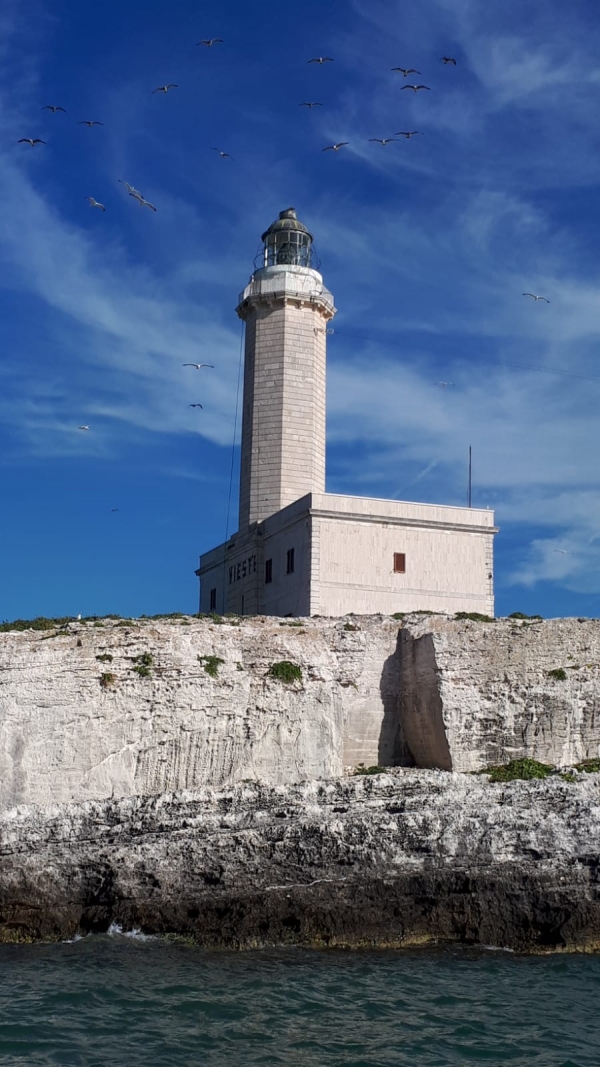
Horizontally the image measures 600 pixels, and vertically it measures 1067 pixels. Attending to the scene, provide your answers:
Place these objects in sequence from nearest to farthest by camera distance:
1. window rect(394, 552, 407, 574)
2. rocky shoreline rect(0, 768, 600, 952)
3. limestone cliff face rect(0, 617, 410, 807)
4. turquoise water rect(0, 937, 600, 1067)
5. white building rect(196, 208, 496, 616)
Answer: turquoise water rect(0, 937, 600, 1067)
rocky shoreline rect(0, 768, 600, 952)
limestone cliff face rect(0, 617, 410, 807)
white building rect(196, 208, 496, 616)
window rect(394, 552, 407, 574)

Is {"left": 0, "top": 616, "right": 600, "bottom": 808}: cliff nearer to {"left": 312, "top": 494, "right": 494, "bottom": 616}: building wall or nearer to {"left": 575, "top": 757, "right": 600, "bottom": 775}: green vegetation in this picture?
{"left": 575, "top": 757, "right": 600, "bottom": 775}: green vegetation

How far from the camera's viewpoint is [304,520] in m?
31.7

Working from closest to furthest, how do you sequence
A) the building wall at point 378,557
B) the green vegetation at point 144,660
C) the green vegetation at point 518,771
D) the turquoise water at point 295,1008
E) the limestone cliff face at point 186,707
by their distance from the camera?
1. the turquoise water at point 295,1008
2. the green vegetation at point 518,771
3. the limestone cliff face at point 186,707
4. the green vegetation at point 144,660
5. the building wall at point 378,557

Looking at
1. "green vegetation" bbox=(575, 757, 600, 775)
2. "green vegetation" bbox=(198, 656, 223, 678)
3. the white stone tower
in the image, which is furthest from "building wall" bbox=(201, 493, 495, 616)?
"green vegetation" bbox=(575, 757, 600, 775)

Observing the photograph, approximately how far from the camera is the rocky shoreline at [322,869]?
17375 mm

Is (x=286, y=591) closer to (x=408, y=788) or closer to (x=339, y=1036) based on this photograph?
(x=408, y=788)

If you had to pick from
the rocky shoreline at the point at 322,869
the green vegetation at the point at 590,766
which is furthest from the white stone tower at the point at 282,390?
the rocky shoreline at the point at 322,869

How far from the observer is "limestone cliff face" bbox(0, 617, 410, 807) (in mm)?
21609

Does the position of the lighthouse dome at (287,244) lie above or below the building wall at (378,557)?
above

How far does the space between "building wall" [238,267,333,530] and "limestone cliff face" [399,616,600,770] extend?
37.4 ft

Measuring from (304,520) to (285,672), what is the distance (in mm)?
8872

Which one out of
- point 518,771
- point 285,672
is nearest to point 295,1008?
point 518,771

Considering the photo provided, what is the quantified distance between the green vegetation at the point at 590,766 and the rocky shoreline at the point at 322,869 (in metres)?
1.65

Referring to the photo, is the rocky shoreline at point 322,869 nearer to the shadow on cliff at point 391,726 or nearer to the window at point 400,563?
the shadow on cliff at point 391,726
